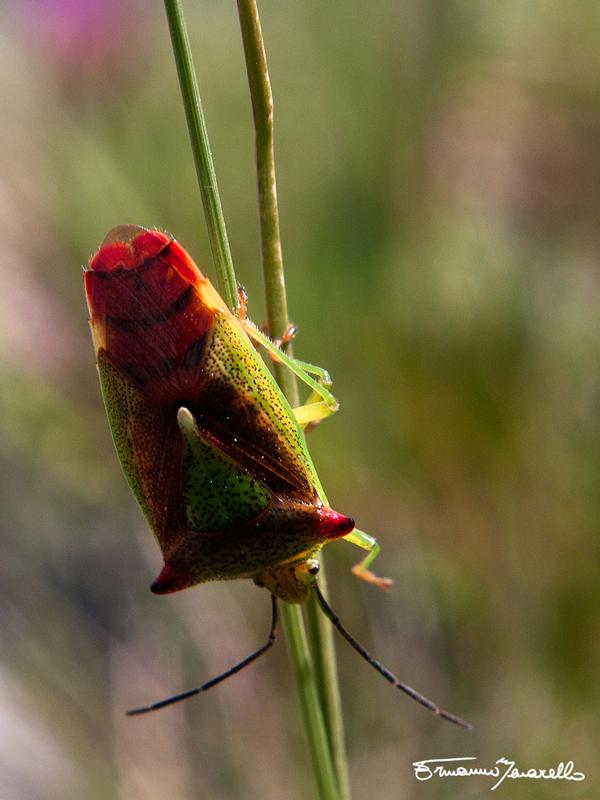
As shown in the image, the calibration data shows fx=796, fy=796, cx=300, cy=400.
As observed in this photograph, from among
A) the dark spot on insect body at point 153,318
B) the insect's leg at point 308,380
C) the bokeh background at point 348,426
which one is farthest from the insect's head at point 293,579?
the bokeh background at point 348,426

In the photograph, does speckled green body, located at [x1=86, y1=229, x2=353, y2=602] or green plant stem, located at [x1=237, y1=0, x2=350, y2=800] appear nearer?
green plant stem, located at [x1=237, y1=0, x2=350, y2=800]

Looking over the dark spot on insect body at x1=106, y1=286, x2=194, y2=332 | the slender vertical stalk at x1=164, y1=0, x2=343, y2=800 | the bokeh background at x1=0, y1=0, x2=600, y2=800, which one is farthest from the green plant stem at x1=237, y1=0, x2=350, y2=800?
the bokeh background at x1=0, y1=0, x2=600, y2=800

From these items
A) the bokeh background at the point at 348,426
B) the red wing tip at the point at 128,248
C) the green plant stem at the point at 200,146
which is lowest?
the bokeh background at the point at 348,426

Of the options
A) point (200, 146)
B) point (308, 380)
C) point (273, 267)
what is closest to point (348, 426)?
point (308, 380)

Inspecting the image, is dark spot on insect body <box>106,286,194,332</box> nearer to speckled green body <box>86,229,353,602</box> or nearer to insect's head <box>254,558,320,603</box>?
speckled green body <box>86,229,353,602</box>

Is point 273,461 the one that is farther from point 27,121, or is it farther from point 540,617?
point 27,121

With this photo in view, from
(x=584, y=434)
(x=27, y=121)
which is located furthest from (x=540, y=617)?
(x=27, y=121)

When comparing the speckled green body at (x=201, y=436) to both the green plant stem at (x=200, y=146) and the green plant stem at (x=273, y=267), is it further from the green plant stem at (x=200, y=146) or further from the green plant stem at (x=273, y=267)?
the green plant stem at (x=200, y=146)
